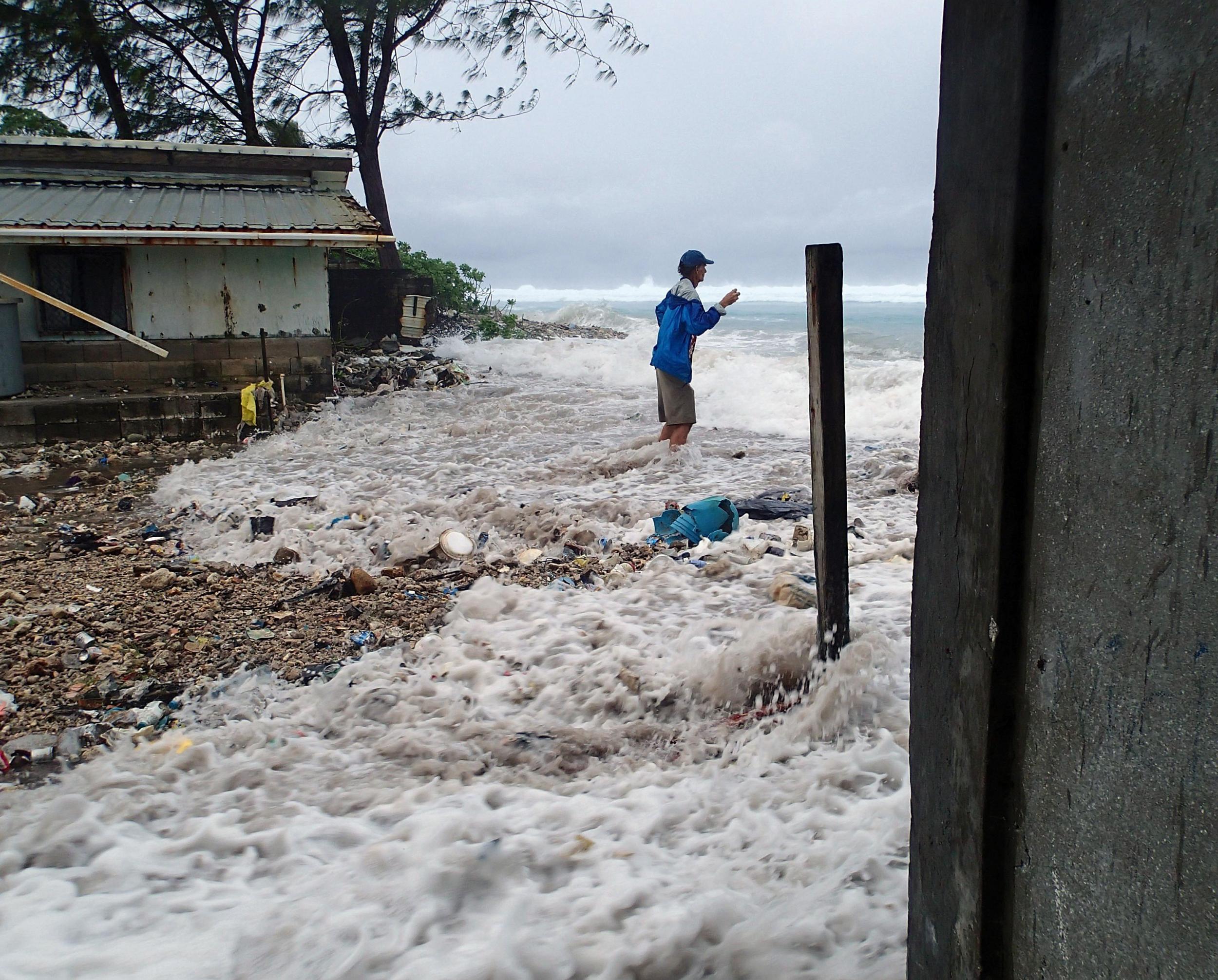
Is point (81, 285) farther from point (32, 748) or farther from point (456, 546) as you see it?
point (32, 748)

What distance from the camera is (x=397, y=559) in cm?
597

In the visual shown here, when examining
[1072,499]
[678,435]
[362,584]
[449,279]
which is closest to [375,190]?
[449,279]

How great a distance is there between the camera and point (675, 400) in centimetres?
878

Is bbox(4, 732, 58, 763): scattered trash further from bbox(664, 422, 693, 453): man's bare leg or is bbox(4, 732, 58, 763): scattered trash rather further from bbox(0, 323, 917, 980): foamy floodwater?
bbox(664, 422, 693, 453): man's bare leg

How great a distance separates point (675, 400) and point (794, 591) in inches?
161

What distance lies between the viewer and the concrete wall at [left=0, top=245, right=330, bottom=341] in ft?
36.7

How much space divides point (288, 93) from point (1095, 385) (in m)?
20.1

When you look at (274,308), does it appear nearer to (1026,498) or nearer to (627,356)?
(627,356)

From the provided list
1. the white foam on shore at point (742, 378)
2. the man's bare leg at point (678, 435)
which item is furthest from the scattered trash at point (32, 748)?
the white foam on shore at point (742, 378)

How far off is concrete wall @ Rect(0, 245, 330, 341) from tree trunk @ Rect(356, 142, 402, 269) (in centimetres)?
620

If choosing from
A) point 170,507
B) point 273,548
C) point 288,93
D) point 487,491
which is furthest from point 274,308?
point 288,93

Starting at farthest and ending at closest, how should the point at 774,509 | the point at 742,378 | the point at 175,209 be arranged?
the point at 742,378 → the point at 175,209 → the point at 774,509

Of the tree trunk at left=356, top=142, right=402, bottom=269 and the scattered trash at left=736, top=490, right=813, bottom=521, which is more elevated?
the tree trunk at left=356, top=142, right=402, bottom=269

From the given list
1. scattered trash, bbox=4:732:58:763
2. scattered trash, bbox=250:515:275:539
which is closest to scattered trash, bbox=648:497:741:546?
scattered trash, bbox=250:515:275:539
